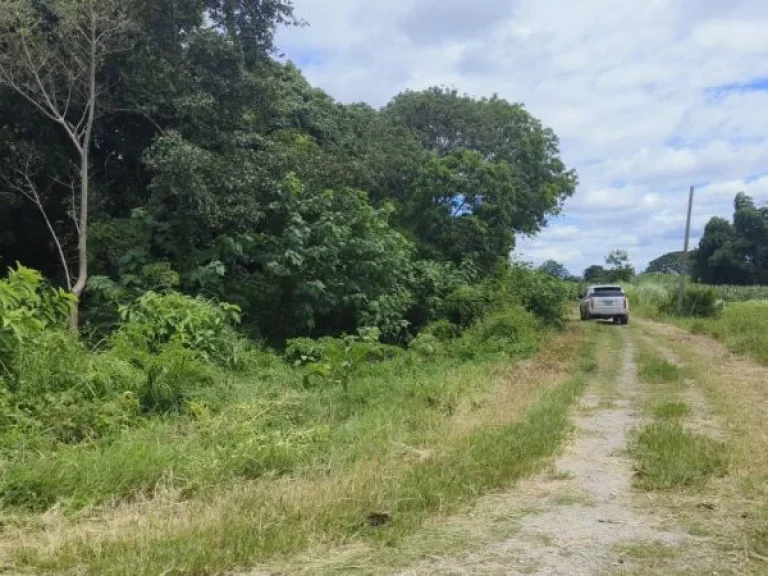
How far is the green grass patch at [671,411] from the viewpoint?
8258 millimetres

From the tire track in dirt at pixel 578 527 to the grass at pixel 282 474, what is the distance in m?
0.31

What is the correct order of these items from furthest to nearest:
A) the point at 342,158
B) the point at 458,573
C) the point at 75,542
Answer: the point at 342,158
the point at 75,542
the point at 458,573

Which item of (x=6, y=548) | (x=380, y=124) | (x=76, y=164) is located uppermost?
(x=380, y=124)

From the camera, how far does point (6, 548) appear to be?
4188 millimetres

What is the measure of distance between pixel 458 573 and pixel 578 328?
65.9ft

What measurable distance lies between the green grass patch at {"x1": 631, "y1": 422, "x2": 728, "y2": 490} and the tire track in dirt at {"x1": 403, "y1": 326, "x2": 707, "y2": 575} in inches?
6.2

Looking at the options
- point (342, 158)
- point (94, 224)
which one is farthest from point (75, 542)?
point (342, 158)

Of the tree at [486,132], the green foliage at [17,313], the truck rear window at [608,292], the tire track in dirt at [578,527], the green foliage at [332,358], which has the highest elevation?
the tree at [486,132]

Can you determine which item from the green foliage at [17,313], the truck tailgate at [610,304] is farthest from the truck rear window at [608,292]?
the green foliage at [17,313]

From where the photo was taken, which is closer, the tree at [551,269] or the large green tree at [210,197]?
the large green tree at [210,197]

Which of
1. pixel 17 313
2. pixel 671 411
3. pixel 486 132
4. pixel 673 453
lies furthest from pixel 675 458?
pixel 486 132

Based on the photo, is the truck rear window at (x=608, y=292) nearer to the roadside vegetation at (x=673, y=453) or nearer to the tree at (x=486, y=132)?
the tree at (x=486, y=132)

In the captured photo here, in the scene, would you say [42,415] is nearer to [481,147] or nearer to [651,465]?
[651,465]

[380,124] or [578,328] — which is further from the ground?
[380,124]
